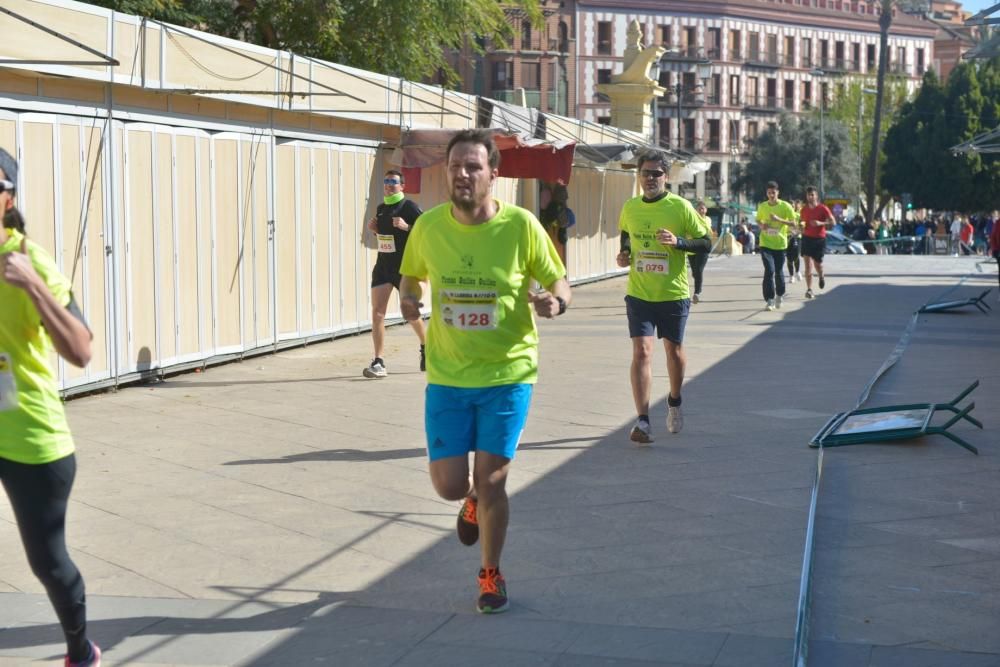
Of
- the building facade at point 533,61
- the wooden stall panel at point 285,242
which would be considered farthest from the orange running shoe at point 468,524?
the building facade at point 533,61

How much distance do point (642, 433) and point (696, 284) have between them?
14169 millimetres

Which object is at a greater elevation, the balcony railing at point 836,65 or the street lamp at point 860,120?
the balcony railing at point 836,65

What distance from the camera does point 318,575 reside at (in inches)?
249

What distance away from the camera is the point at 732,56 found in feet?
334

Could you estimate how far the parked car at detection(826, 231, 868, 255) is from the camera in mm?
54062

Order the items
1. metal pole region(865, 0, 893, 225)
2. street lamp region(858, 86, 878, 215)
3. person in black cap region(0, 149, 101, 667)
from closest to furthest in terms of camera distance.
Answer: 1. person in black cap region(0, 149, 101, 667)
2. metal pole region(865, 0, 893, 225)
3. street lamp region(858, 86, 878, 215)

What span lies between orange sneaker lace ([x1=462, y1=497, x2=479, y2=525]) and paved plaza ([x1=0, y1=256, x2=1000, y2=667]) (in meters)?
0.25

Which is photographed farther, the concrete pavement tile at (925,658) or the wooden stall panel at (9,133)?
the wooden stall panel at (9,133)

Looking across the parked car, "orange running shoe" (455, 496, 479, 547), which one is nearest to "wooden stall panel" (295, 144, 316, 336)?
Result: "orange running shoe" (455, 496, 479, 547)

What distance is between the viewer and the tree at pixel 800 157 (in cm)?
8775

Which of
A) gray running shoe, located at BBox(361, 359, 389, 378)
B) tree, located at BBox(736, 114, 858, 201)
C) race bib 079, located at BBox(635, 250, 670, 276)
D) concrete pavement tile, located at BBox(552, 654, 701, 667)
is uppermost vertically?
tree, located at BBox(736, 114, 858, 201)

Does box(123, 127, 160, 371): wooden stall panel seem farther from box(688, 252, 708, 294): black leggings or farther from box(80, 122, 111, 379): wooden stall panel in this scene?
box(688, 252, 708, 294): black leggings

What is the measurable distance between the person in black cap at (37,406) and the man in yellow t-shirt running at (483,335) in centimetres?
161

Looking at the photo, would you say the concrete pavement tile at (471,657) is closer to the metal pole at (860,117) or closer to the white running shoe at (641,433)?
the white running shoe at (641,433)
